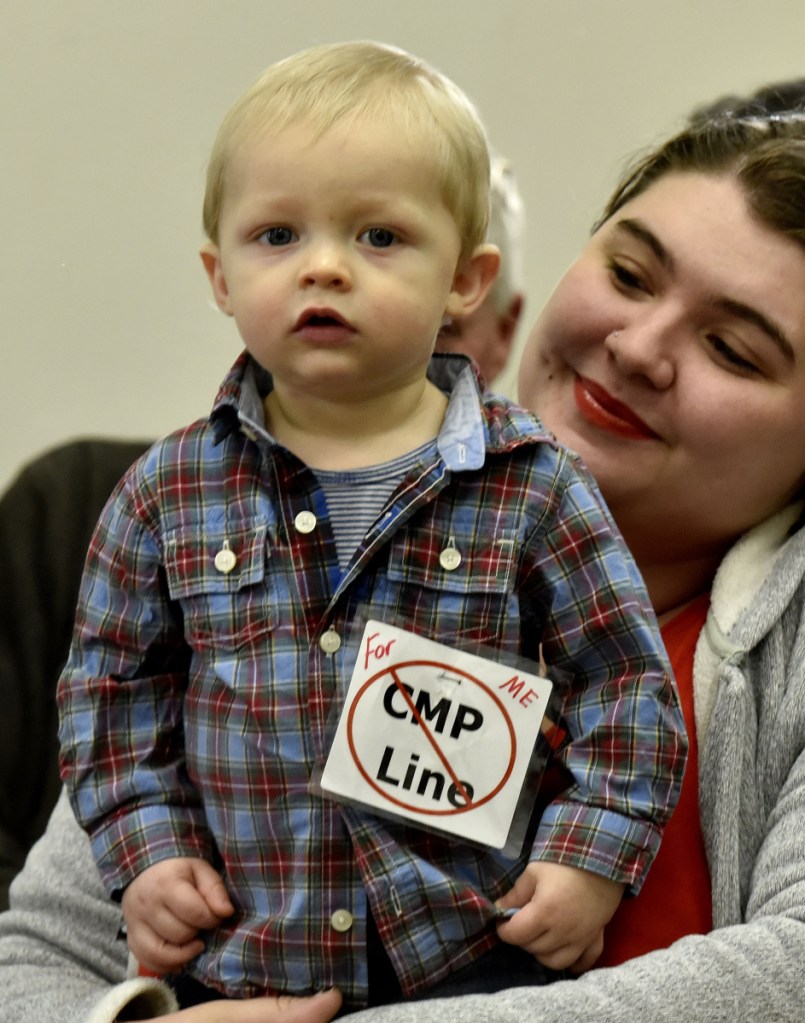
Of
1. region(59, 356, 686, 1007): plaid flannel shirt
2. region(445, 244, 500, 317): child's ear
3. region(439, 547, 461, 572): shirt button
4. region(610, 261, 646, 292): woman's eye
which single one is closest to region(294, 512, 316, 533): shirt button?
region(59, 356, 686, 1007): plaid flannel shirt

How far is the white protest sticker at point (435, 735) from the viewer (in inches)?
37.6

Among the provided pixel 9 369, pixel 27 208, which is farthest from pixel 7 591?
pixel 27 208

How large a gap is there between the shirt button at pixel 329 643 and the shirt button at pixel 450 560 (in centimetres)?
10

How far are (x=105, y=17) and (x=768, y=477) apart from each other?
1302mm

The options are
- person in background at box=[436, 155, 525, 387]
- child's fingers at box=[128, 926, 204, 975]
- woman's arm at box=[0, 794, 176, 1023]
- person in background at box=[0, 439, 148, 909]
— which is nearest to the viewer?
child's fingers at box=[128, 926, 204, 975]

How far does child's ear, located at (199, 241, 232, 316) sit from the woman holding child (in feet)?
1.53

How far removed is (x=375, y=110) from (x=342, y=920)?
64 cm

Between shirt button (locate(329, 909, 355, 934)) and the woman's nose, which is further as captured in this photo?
the woman's nose

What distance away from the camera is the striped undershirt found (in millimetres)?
985

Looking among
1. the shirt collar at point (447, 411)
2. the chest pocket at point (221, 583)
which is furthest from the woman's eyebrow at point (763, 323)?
the chest pocket at point (221, 583)

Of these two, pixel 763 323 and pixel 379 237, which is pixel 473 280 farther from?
pixel 763 323

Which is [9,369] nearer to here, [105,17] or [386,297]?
[105,17]

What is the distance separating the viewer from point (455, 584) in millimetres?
968

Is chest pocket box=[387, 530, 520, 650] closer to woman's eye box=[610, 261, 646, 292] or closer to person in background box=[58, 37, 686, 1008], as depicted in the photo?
person in background box=[58, 37, 686, 1008]
